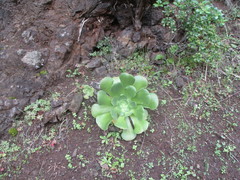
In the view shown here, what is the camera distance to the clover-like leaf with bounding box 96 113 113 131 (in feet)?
5.47

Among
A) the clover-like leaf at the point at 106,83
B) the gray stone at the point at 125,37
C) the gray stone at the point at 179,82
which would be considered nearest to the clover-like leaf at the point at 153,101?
the clover-like leaf at the point at 106,83

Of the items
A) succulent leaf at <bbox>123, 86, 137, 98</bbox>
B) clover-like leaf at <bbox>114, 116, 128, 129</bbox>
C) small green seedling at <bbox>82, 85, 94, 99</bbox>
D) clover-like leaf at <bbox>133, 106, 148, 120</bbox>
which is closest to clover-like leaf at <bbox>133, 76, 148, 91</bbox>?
succulent leaf at <bbox>123, 86, 137, 98</bbox>

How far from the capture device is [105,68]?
7.74 ft

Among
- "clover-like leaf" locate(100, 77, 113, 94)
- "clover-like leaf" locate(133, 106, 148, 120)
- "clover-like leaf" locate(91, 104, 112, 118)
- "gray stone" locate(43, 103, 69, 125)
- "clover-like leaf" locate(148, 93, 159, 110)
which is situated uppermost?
"clover-like leaf" locate(100, 77, 113, 94)

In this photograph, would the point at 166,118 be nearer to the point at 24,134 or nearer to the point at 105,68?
the point at 105,68

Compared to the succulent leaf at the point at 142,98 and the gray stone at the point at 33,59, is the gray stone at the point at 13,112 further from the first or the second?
the succulent leaf at the point at 142,98

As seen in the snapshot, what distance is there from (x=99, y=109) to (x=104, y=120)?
0.13 meters

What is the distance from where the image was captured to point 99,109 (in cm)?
175

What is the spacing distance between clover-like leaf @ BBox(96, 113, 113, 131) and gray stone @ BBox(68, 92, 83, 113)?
1.09 ft

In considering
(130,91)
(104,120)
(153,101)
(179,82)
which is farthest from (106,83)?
(179,82)

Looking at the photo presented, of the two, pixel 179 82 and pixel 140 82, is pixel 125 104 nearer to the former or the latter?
pixel 140 82

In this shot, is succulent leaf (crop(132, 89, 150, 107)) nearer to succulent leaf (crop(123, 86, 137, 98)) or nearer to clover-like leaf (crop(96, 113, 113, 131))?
succulent leaf (crop(123, 86, 137, 98))

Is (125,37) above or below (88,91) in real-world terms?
above

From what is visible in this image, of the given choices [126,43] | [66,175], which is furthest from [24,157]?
[126,43]
